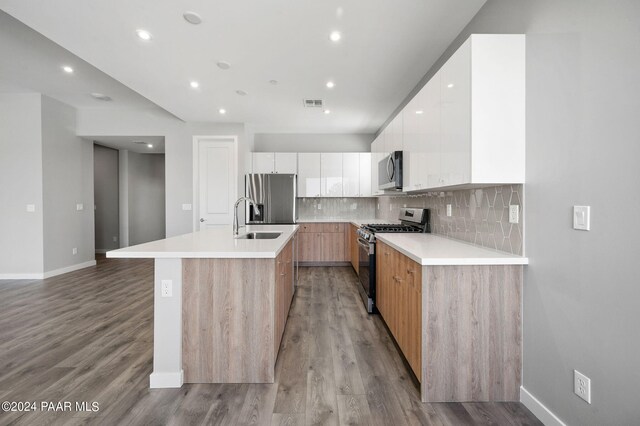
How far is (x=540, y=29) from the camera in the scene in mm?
1567

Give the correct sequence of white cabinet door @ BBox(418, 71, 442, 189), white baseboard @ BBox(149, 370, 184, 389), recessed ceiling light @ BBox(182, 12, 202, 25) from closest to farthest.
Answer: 1. white baseboard @ BBox(149, 370, 184, 389)
2. white cabinet door @ BBox(418, 71, 442, 189)
3. recessed ceiling light @ BBox(182, 12, 202, 25)

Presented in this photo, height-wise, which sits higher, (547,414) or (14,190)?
(14,190)

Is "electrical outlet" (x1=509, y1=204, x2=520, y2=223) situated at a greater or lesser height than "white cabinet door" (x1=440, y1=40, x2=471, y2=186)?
lesser

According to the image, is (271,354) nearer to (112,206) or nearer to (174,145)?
(174,145)

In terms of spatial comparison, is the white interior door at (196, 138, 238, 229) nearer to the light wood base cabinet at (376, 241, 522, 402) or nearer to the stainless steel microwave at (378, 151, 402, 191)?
the stainless steel microwave at (378, 151, 402, 191)

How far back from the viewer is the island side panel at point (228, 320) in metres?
1.89

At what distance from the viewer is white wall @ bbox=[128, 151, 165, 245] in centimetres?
731

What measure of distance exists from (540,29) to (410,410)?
2232 mm

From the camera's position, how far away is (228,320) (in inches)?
74.7

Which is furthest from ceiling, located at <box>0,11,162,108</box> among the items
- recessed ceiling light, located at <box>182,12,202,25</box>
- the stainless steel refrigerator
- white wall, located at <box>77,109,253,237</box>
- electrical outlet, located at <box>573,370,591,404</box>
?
electrical outlet, located at <box>573,370,591,404</box>

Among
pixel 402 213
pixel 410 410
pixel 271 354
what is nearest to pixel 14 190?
pixel 271 354

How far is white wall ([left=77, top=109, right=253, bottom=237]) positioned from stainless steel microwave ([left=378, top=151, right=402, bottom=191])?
286 cm

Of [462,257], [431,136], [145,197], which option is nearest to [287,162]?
[431,136]

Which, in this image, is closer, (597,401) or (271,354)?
(597,401)
